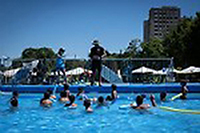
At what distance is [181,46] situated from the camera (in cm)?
4156

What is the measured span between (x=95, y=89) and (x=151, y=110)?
4.67 metres

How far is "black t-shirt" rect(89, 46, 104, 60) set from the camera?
13.2 metres

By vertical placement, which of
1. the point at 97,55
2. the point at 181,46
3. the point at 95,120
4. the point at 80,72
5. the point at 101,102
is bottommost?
the point at 95,120

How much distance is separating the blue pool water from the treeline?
28869 millimetres

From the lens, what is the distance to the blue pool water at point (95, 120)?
659 centimetres

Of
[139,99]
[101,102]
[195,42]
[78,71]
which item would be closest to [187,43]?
[195,42]

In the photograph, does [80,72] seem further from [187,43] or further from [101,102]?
[187,43]

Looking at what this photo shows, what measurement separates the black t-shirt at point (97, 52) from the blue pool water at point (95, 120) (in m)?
3.36

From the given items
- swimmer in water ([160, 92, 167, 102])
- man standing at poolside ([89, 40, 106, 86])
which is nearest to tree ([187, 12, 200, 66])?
man standing at poolside ([89, 40, 106, 86])

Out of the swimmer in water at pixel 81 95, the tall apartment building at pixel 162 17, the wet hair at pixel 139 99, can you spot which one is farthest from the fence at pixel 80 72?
the tall apartment building at pixel 162 17

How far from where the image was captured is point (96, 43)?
1342cm

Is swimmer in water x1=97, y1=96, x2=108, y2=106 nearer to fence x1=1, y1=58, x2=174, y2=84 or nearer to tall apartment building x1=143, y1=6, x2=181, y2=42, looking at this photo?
fence x1=1, y1=58, x2=174, y2=84

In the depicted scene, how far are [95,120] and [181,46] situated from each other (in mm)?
36012

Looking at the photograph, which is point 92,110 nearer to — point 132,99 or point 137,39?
point 132,99
